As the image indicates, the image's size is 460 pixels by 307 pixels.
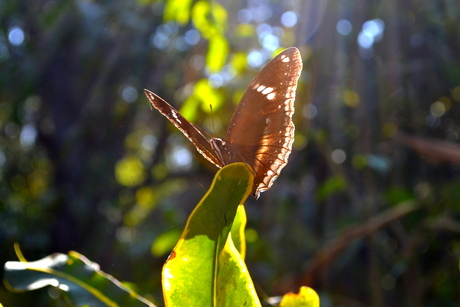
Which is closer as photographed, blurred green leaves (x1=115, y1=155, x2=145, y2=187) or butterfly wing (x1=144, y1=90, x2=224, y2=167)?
butterfly wing (x1=144, y1=90, x2=224, y2=167)

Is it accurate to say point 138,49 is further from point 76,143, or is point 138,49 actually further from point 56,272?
point 56,272

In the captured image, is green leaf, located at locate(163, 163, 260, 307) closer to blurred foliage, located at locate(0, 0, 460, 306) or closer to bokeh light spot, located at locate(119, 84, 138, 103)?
blurred foliage, located at locate(0, 0, 460, 306)

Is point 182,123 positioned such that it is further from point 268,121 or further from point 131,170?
point 131,170

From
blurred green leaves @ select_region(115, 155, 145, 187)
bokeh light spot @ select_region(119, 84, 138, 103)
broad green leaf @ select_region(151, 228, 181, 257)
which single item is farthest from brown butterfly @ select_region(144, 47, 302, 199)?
blurred green leaves @ select_region(115, 155, 145, 187)

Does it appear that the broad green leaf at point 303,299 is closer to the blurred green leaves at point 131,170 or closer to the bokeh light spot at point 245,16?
the bokeh light spot at point 245,16

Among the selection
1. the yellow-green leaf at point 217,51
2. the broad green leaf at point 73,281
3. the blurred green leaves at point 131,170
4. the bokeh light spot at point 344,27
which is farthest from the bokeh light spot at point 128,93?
the broad green leaf at point 73,281
